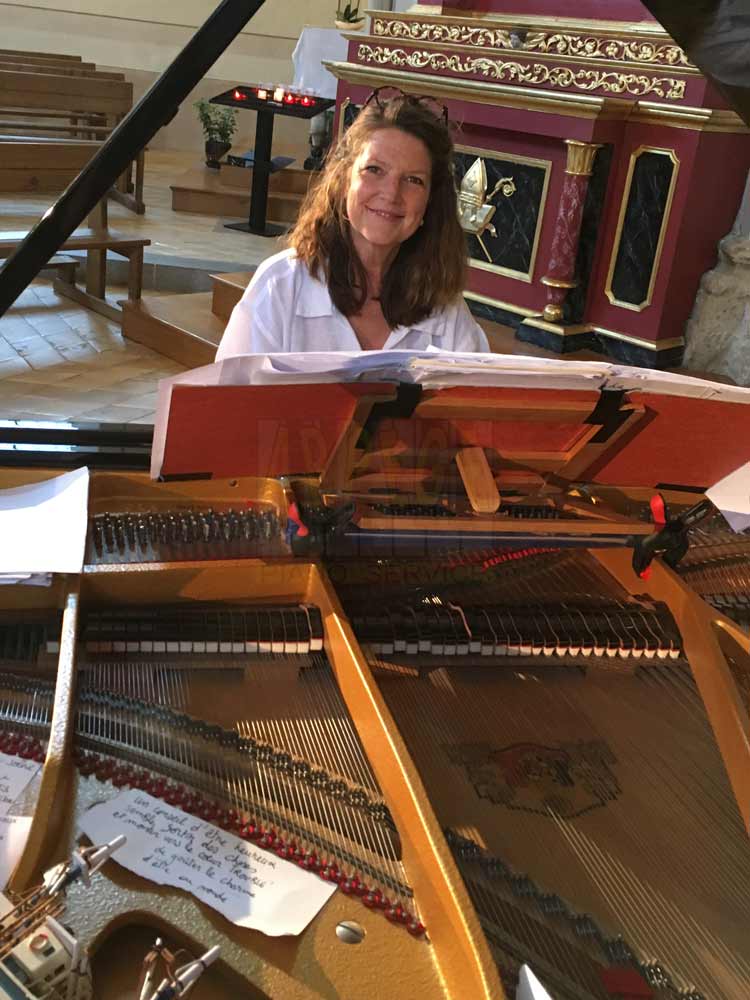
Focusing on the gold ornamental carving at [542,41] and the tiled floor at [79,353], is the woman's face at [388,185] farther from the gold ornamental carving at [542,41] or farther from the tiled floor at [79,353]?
the gold ornamental carving at [542,41]

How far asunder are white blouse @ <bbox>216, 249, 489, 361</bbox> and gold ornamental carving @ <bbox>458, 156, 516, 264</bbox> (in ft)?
10.8

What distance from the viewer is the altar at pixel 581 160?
4.91 m

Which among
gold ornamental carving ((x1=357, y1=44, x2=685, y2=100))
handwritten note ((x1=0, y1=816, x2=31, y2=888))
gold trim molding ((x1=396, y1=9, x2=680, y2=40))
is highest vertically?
gold trim molding ((x1=396, y1=9, x2=680, y2=40))

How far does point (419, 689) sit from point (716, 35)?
3.83 ft

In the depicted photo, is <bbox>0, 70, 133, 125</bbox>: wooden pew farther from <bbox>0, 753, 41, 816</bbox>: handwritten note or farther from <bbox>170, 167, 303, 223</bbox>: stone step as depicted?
<bbox>0, 753, 41, 816</bbox>: handwritten note

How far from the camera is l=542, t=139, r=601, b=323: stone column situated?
5062 millimetres

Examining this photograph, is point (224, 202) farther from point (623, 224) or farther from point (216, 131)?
point (623, 224)

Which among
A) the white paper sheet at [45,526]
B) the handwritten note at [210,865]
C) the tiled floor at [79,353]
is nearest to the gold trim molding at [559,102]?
the tiled floor at [79,353]

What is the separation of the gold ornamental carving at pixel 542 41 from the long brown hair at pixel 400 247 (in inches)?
100.0

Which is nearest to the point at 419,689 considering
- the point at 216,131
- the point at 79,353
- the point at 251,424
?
the point at 251,424

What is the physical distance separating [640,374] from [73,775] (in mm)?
1029

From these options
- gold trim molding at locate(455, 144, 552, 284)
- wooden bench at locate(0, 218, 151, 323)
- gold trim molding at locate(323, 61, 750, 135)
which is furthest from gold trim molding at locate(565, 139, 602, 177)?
wooden bench at locate(0, 218, 151, 323)

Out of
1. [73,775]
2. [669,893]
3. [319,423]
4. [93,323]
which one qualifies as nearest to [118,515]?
[319,423]

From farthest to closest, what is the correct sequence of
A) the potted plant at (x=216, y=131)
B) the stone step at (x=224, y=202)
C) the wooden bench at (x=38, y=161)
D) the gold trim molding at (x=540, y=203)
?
1. the potted plant at (x=216, y=131)
2. the stone step at (x=224, y=202)
3. the wooden bench at (x=38, y=161)
4. the gold trim molding at (x=540, y=203)
